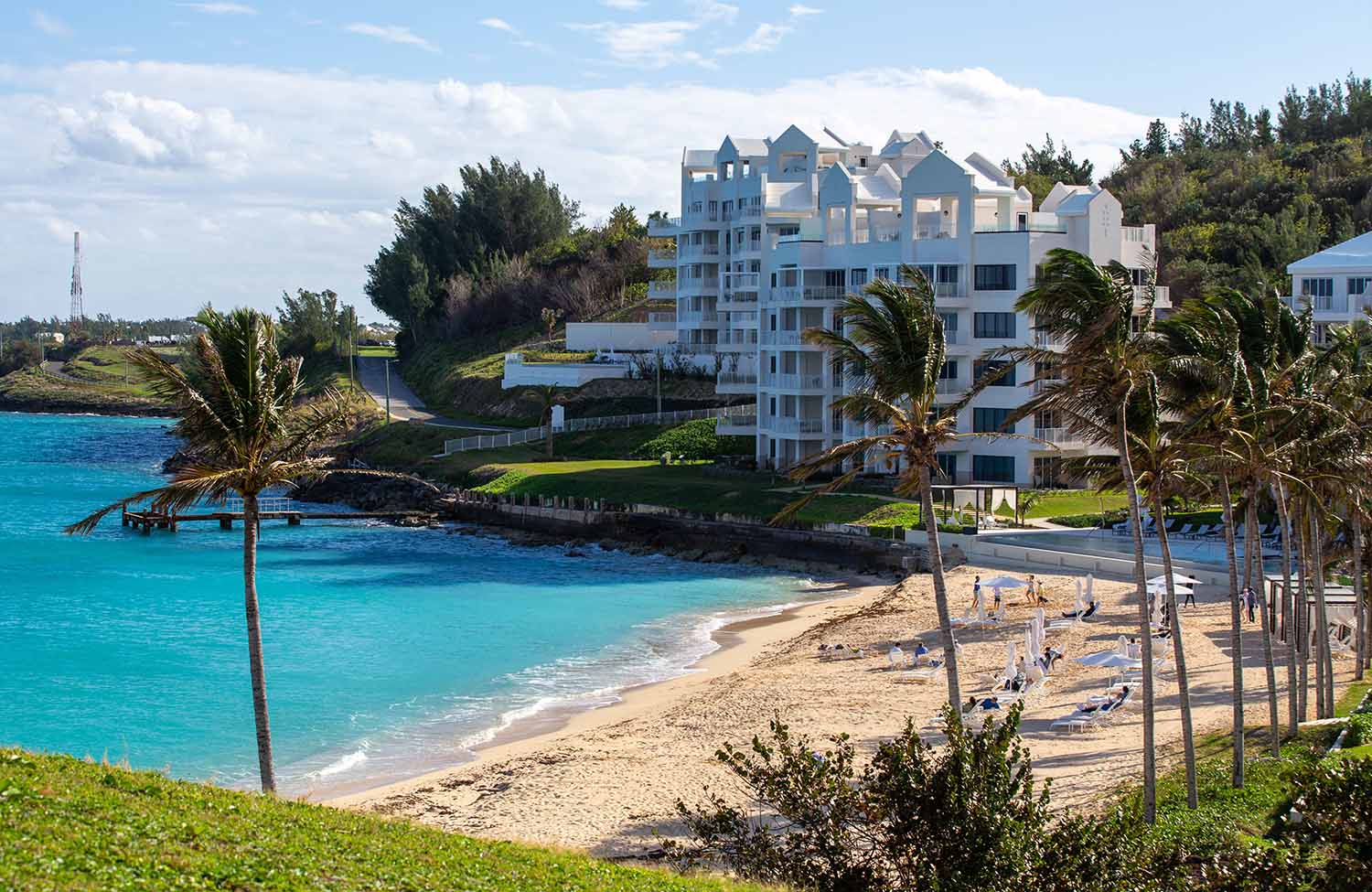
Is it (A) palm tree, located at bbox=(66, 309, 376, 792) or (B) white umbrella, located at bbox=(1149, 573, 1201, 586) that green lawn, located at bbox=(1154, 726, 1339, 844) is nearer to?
(B) white umbrella, located at bbox=(1149, 573, 1201, 586)

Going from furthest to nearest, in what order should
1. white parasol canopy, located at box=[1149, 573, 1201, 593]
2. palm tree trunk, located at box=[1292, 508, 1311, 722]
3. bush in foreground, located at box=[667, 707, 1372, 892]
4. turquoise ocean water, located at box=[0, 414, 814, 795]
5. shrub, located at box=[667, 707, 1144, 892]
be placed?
white parasol canopy, located at box=[1149, 573, 1201, 593], turquoise ocean water, located at box=[0, 414, 814, 795], palm tree trunk, located at box=[1292, 508, 1311, 722], shrub, located at box=[667, 707, 1144, 892], bush in foreground, located at box=[667, 707, 1372, 892]

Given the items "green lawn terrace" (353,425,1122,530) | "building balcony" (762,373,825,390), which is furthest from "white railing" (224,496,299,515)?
"building balcony" (762,373,825,390)

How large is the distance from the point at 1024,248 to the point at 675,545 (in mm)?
19663

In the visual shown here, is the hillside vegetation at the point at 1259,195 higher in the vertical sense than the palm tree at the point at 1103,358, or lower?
higher

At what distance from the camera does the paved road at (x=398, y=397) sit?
9812cm

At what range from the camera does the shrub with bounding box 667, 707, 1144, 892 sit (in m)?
16.0

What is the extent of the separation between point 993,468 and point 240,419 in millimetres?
44370

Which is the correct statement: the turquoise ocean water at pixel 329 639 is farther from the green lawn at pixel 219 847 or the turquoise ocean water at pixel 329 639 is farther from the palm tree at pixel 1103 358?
the palm tree at pixel 1103 358

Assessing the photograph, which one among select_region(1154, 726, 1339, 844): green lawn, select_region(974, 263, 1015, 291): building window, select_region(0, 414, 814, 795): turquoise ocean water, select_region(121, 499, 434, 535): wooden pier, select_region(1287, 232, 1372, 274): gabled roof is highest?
select_region(1287, 232, 1372, 274): gabled roof

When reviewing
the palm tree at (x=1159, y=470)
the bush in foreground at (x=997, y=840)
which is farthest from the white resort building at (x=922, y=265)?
the bush in foreground at (x=997, y=840)

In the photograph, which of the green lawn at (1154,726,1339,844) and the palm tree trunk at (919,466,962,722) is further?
the palm tree trunk at (919,466,962,722)

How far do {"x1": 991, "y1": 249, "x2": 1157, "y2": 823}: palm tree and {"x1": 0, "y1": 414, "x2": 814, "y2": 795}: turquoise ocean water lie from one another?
1610 cm

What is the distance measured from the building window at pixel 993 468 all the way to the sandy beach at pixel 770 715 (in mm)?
14826

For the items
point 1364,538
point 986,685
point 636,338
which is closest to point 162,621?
point 986,685
